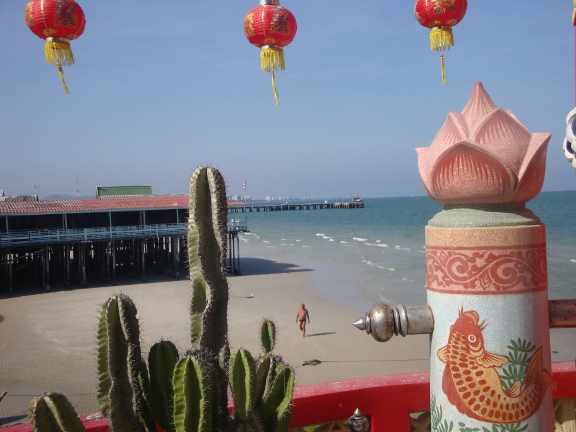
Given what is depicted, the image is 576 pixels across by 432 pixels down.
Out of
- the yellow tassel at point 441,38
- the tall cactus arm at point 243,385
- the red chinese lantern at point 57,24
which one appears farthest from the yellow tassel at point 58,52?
the tall cactus arm at point 243,385

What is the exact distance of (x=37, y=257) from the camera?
1083 inches

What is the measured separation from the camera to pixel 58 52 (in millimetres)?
7688

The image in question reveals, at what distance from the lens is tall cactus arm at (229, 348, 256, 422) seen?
2.54m

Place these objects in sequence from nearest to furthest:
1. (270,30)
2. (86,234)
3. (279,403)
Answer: (279,403) < (270,30) < (86,234)

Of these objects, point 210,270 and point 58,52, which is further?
point 58,52

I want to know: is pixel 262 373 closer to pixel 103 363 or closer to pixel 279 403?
pixel 279 403

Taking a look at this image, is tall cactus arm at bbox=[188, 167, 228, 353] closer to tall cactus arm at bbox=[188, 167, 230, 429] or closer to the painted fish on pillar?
tall cactus arm at bbox=[188, 167, 230, 429]

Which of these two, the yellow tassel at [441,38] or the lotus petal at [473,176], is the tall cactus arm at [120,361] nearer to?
the lotus petal at [473,176]

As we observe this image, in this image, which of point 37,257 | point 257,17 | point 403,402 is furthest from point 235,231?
point 403,402

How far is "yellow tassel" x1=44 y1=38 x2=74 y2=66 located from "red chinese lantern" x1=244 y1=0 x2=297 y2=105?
2.49 m

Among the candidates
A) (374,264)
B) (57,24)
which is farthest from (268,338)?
(374,264)

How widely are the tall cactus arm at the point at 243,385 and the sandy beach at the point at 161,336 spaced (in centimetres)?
674

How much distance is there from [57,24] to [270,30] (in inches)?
111

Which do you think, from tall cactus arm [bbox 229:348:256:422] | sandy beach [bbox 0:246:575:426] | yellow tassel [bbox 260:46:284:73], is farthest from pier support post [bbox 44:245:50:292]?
tall cactus arm [bbox 229:348:256:422]
